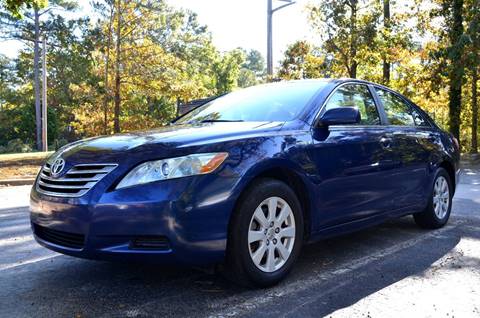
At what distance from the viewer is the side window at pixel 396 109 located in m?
5.05

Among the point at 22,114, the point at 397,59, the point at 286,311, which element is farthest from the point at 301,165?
the point at 22,114

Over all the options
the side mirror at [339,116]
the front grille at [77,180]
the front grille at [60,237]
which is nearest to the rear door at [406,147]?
the side mirror at [339,116]

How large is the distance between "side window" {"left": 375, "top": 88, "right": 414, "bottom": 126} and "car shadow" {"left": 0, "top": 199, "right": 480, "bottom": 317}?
126cm

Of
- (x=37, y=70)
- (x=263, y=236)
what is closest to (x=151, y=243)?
(x=263, y=236)

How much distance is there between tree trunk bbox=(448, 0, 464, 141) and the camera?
638 inches

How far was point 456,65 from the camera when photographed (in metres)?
16.8

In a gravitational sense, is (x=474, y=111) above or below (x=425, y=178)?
above

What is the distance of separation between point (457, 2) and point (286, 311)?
17.9 metres

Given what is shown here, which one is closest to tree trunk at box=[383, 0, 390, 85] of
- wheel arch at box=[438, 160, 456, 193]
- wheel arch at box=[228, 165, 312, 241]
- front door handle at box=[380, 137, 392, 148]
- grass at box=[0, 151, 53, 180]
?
grass at box=[0, 151, 53, 180]

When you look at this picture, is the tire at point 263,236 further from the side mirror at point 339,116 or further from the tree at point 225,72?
the tree at point 225,72

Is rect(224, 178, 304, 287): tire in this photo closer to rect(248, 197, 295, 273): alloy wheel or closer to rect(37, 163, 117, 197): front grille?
rect(248, 197, 295, 273): alloy wheel

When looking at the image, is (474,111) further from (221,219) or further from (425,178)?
(221,219)

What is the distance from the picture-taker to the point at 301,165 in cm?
372

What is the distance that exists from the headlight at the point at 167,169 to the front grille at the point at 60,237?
1.56ft
